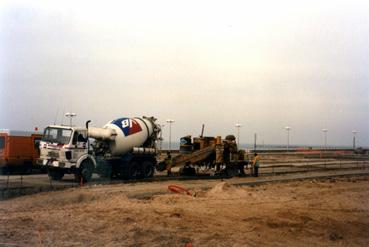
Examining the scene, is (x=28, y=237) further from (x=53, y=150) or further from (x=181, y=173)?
(x=181, y=173)

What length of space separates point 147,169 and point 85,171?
4.45 meters

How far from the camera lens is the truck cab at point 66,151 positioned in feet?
71.2

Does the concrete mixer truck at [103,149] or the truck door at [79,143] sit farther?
the truck door at [79,143]

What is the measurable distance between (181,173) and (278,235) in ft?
58.8

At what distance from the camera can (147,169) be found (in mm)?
25875

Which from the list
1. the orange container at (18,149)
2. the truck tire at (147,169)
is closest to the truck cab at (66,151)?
the truck tire at (147,169)

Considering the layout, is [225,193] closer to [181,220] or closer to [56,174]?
[181,220]

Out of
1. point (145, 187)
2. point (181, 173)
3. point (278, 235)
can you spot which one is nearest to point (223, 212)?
point (278, 235)

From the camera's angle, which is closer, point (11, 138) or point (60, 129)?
point (60, 129)

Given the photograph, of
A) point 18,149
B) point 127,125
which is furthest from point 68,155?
point 18,149

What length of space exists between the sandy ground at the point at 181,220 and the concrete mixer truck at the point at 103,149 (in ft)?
13.1

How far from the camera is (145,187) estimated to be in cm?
2100

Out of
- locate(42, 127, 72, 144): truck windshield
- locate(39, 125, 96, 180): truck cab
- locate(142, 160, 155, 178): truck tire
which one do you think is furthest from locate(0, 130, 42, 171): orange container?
locate(142, 160, 155, 178): truck tire

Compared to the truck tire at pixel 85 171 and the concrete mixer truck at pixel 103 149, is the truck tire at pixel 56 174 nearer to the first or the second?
the concrete mixer truck at pixel 103 149
